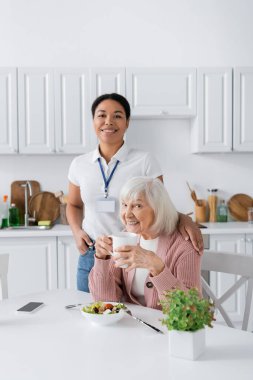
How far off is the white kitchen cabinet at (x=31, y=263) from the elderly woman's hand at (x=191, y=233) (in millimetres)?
1917

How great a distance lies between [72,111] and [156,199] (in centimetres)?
214

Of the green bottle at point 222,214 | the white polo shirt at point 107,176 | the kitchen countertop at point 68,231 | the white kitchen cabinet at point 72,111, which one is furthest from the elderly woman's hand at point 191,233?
the green bottle at point 222,214

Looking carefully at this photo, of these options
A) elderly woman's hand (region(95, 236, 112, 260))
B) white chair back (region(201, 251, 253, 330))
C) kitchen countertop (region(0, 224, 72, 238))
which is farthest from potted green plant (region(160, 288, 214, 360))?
kitchen countertop (region(0, 224, 72, 238))

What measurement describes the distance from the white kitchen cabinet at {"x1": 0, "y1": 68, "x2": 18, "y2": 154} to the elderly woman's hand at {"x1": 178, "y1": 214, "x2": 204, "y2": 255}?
2286mm

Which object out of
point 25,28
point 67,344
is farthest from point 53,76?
point 67,344

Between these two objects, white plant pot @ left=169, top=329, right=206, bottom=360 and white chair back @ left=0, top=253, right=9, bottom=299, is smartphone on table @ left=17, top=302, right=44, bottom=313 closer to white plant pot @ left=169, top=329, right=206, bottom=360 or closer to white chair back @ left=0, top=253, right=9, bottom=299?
white chair back @ left=0, top=253, right=9, bottom=299

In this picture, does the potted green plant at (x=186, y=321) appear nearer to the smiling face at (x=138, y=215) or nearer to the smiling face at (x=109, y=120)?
the smiling face at (x=138, y=215)

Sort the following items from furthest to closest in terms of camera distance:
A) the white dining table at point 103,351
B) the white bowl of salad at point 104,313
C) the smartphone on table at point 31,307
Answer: the smartphone on table at point 31,307 → the white bowl of salad at point 104,313 → the white dining table at point 103,351

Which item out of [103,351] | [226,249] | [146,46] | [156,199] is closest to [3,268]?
[156,199]

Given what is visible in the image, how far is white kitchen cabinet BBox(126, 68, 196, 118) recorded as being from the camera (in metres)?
3.74

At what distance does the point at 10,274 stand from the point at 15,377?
250cm

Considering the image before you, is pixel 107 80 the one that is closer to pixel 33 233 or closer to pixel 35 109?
pixel 35 109

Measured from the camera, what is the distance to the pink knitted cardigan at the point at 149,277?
166cm

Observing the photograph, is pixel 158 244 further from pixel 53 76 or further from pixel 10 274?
pixel 53 76
